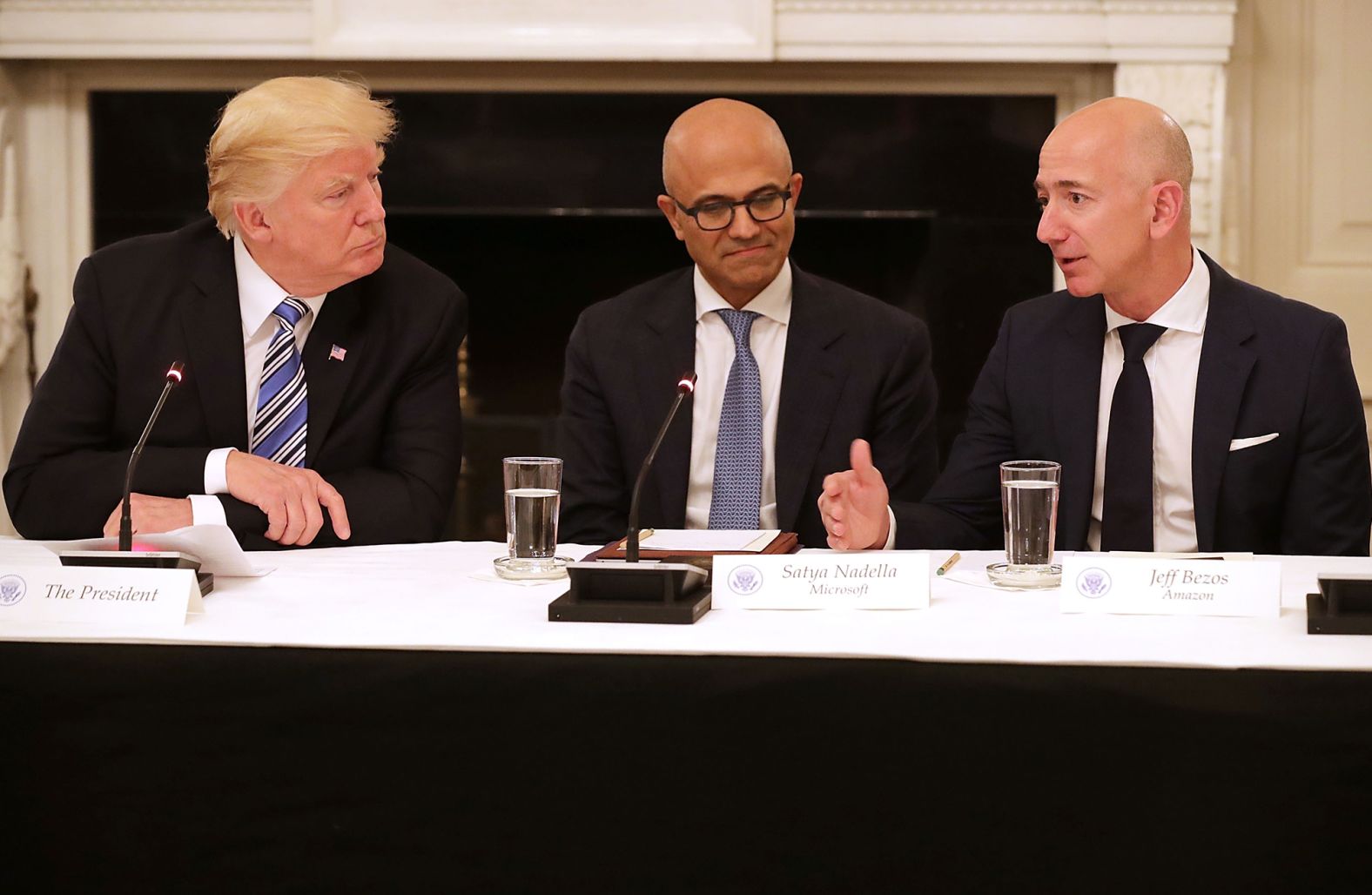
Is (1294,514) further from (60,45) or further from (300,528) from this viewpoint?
(60,45)

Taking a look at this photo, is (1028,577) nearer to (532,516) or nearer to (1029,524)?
(1029,524)

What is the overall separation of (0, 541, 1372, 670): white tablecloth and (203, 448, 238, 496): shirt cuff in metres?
0.36

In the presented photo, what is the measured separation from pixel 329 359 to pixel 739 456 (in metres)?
0.62

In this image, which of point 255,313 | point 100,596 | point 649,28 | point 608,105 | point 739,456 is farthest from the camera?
point 608,105

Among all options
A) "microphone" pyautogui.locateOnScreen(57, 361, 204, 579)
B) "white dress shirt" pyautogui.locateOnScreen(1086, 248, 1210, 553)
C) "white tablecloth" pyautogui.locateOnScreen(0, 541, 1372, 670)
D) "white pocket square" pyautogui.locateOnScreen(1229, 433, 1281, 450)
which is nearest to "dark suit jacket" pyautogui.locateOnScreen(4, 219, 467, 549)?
"microphone" pyautogui.locateOnScreen(57, 361, 204, 579)

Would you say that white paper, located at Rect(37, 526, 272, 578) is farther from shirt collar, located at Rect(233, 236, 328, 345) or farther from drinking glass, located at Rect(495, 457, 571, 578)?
shirt collar, located at Rect(233, 236, 328, 345)

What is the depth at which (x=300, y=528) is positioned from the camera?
166 centimetres

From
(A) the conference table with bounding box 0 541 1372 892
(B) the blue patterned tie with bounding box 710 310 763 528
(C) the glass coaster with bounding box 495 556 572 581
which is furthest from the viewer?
(B) the blue patterned tie with bounding box 710 310 763 528

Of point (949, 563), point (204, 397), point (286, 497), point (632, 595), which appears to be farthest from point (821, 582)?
point (204, 397)

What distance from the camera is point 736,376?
2.17 metres

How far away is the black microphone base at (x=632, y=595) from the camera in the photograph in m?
1.22

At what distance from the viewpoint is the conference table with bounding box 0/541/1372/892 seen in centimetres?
108

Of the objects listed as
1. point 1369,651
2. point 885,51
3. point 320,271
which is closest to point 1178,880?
point 1369,651

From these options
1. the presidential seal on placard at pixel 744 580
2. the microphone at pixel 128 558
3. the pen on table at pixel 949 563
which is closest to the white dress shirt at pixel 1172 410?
the pen on table at pixel 949 563
